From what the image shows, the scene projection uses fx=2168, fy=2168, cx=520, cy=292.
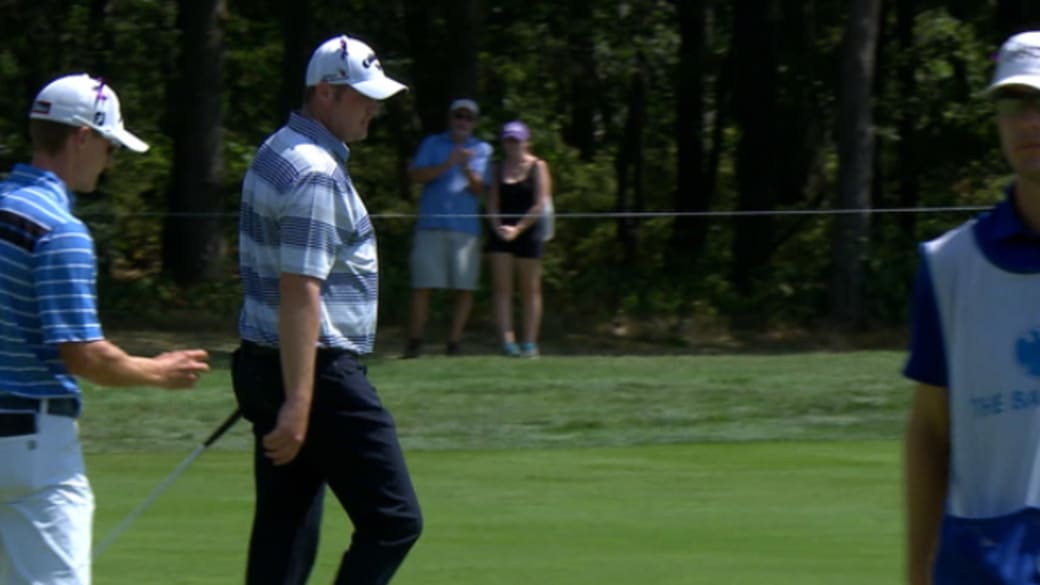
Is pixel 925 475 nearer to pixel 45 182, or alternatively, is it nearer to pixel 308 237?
pixel 45 182

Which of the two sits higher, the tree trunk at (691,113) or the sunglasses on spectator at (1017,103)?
the sunglasses on spectator at (1017,103)

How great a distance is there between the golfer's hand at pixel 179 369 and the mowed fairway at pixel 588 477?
2.34 metres

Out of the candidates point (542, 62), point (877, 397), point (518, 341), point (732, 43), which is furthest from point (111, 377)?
point (542, 62)

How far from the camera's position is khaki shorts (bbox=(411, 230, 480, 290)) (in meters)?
16.0

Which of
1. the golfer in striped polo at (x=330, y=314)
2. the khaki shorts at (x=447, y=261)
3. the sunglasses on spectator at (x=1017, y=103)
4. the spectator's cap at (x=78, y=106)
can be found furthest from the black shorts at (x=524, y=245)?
the sunglasses on spectator at (x=1017, y=103)

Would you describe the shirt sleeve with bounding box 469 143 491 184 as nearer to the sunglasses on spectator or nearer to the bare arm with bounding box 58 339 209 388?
the bare arm with bounding box 58 339 209 388

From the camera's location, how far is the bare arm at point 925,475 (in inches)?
137

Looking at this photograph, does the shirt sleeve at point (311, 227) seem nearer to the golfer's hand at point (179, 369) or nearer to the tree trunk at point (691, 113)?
the golfer's hand at point (179, 369)

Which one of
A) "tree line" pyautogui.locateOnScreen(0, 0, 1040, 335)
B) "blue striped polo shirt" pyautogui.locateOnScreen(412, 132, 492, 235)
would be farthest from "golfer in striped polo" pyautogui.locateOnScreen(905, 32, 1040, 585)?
"tree line" pyautogui.locateOnScreen(0, 0, 1040, 335)

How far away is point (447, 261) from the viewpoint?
52.9 feet

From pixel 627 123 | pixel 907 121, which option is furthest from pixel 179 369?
pixel 627 123

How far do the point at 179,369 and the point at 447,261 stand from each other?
1082cm

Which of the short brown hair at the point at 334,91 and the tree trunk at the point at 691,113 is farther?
the tree trunk at the point at 691,113

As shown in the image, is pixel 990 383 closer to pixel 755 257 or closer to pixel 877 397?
pixel 877 397
